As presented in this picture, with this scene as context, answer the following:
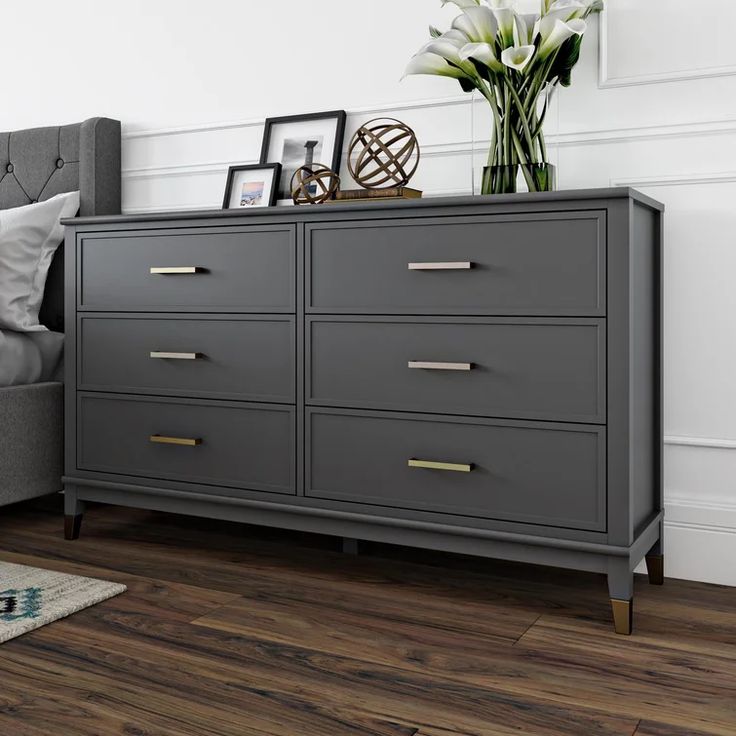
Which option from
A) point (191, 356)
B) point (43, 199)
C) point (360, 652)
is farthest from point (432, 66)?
point (43, 199)

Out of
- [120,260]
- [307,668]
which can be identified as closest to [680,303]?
[307,668]

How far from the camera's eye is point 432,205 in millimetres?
1866

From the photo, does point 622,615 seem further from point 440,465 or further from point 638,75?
point 638,75

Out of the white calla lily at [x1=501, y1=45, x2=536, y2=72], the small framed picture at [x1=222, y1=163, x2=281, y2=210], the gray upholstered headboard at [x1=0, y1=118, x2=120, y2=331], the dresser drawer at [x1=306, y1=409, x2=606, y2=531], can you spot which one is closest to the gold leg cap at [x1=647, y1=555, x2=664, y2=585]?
the dresser drawer at [x1=306, y1=409, x2=606, y2=531]

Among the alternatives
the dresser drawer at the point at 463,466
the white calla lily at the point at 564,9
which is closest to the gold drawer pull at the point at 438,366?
the dresser drawer at the point at 463,466

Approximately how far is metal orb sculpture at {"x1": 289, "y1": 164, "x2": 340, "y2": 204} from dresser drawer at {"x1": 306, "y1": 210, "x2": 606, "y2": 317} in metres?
0.27

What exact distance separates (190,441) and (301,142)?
92 cm

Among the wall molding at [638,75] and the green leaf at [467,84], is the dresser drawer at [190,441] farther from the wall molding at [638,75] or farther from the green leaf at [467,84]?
the wall molding at [638,75]

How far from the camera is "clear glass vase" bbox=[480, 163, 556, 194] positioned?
197cm

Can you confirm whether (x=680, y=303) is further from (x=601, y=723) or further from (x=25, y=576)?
(x=25, y=576)

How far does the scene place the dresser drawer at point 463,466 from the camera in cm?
177

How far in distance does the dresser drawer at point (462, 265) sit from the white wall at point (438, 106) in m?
0.46

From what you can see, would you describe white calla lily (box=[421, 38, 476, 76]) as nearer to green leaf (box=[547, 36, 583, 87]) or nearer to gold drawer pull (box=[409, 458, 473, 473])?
green leaf (box=[547, 36, 583, 87])

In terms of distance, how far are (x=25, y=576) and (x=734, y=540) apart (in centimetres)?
165
